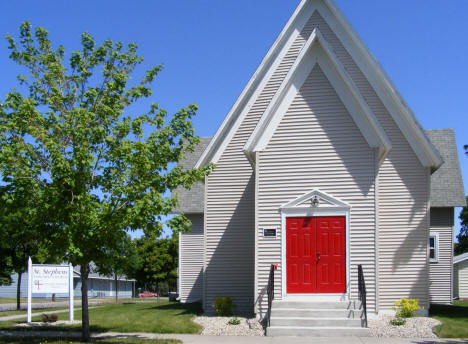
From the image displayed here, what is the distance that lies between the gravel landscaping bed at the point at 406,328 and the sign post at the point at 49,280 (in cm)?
962

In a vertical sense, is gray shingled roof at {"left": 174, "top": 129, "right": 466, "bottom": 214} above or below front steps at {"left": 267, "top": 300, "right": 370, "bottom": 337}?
above

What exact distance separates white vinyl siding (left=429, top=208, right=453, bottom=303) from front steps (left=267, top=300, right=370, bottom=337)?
12429 millimetres

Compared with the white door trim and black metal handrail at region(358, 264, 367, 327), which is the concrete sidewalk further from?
the white door trim

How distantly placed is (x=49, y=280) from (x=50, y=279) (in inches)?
1.7

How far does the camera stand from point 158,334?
615 inches

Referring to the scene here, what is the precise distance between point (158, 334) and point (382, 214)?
27.3 ft

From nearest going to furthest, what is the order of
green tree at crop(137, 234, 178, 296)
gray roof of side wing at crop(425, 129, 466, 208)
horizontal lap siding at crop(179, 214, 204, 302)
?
gray roof of side wing at crop(425, 129, 466, 208), horizontal lap siding at crop(179, 214, 204, 302), green tree at crop(137, 234, 178, 296)

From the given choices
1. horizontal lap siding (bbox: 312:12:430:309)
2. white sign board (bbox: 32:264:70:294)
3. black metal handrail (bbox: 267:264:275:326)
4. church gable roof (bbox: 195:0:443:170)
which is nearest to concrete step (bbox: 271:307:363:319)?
black metal handrail (bbox: 267:264:275:326)

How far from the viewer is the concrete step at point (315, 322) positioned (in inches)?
589

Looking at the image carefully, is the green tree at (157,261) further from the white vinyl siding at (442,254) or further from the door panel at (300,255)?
the door panel at (300,255)

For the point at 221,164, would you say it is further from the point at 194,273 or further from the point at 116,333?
the point at 194,273

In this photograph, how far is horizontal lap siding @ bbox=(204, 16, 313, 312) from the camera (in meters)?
20.5

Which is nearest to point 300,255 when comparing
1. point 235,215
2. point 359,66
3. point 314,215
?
point 314,215

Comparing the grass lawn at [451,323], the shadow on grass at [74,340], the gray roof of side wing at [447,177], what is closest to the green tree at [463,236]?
the gray roof of side wing at [447,177]
